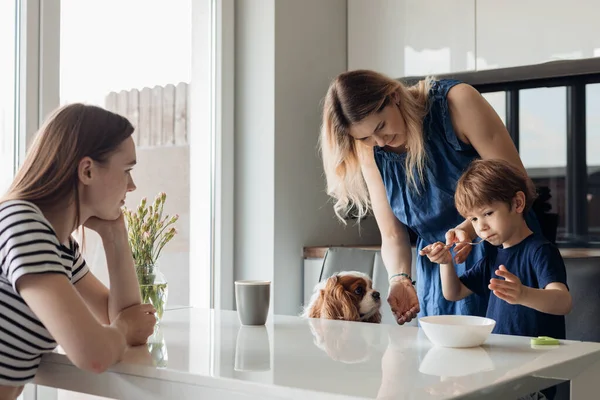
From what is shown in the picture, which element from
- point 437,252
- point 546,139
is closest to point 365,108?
point 437,252

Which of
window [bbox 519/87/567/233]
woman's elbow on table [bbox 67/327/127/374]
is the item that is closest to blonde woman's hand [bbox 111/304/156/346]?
woman's elbow on table [bbox 67/327/127/374]

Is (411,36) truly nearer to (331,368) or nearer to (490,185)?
(490,185)

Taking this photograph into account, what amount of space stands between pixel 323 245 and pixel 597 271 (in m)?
1.48

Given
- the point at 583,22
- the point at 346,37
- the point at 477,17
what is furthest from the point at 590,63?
the point at 346,37

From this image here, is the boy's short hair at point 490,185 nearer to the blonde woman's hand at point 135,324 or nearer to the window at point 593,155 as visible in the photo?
the blonde woman's hand at point 135,324

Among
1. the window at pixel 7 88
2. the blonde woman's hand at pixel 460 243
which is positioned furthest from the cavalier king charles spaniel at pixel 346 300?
the window at pixel 7 88

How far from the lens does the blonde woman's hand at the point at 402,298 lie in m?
1.79

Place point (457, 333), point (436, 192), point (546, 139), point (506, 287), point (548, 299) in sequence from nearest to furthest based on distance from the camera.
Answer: point (457, 333)
point (506, 287)
point (548, 299)
point (436, 192)
point (546, 139)

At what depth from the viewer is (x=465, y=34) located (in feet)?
9.55

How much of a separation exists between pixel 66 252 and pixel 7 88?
993 mm

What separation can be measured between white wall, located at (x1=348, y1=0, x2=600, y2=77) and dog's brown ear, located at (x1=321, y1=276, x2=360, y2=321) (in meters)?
1.40

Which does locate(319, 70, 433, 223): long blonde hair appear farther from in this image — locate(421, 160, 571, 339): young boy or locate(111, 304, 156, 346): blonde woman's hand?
locate(111, 304, 156, 346): blonde woman's hand

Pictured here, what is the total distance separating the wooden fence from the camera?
8.49ft

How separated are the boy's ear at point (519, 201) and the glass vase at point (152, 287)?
0.82 metres
